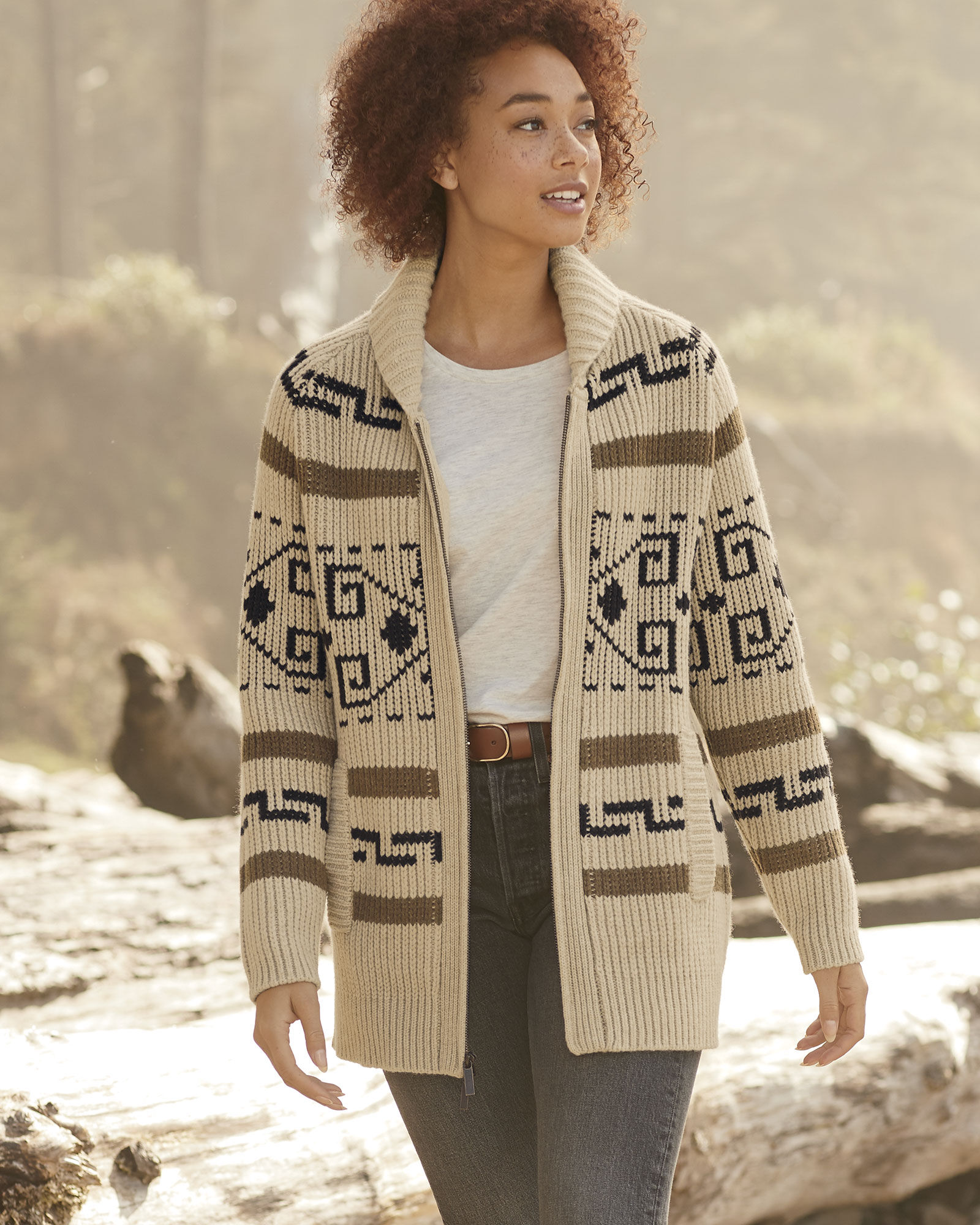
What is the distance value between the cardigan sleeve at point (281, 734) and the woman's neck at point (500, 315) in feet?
1.10

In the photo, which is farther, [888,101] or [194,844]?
[888,101]

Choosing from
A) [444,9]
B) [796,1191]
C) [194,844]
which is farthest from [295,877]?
[194,844]

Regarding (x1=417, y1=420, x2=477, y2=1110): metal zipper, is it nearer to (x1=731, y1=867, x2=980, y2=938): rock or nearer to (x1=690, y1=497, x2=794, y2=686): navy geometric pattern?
(x1=690, y1=497, x2=794, y2=686): navy geometric pattern

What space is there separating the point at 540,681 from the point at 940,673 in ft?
31.3

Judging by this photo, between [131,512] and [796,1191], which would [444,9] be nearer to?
[796,1191]

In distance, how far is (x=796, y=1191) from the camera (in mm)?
3314

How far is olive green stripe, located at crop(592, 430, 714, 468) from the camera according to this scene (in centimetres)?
207

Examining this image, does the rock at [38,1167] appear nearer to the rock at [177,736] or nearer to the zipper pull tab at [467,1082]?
the zipper pull tab at [467,1082]

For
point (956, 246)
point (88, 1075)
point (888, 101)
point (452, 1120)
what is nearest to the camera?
point (452, 1120)

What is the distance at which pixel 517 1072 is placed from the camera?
2049 millimetres

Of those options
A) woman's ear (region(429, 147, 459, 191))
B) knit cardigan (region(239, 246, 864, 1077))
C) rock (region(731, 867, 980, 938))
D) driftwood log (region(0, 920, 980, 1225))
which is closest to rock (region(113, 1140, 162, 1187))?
driftwood log (region(0, 920, 980, 1225))

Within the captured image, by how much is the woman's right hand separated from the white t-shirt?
54 cm

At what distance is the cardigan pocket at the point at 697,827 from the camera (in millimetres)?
1967

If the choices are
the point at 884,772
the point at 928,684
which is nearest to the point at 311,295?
the point at 928,684
